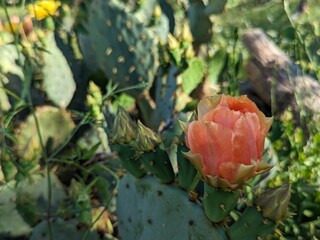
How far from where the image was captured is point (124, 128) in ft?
4.33

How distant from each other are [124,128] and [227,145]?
0.34 metres

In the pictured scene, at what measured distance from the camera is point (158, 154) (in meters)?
1.28

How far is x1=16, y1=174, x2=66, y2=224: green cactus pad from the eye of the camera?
1742mm

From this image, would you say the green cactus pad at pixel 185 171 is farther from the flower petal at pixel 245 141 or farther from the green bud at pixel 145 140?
the flower petal at pixel 245 141

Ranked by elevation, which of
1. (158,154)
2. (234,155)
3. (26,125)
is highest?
(234,155)

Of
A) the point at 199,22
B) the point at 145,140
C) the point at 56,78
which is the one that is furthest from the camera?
the point at 199,22

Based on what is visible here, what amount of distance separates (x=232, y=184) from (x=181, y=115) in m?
0.68

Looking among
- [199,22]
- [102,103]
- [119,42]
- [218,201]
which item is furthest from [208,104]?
[199,22]

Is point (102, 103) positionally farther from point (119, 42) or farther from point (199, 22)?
point (199, 22)

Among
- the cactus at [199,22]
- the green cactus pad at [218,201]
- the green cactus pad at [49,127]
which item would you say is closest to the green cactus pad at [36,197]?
the green cactus pad at [49,127]

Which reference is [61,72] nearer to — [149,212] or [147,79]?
[147,79]

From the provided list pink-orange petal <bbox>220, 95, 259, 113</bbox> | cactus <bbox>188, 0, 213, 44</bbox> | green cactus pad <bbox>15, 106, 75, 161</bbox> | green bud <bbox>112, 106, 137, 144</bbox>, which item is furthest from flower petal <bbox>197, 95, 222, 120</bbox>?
cactus <bbox>188, 0, 213, 44</bbox>

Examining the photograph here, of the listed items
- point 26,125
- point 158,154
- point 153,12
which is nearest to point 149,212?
point 158,154

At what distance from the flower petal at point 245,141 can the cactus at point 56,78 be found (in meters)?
1.50
